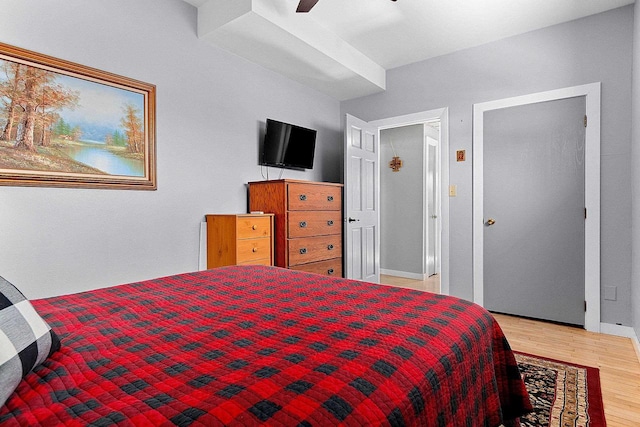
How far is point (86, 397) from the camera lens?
62cm

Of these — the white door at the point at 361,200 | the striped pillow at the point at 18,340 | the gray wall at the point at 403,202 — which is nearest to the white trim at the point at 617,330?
the white door at the point at 361,200

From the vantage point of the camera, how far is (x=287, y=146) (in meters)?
3.63

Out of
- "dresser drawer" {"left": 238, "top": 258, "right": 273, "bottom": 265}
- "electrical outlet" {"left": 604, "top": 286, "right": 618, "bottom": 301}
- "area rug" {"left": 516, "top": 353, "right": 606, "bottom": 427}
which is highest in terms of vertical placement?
"dresser drawer" {"left": 238, "top": 258, "right": 273, "bottom": 265}

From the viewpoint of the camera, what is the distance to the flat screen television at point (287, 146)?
3.47m

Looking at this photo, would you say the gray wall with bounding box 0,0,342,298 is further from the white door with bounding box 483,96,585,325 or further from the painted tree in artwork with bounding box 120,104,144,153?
the white door with bounding box 483,96,585,325

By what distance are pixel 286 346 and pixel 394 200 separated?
15.5ft

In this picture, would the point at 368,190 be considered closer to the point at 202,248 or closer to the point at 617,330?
the point at 202,248

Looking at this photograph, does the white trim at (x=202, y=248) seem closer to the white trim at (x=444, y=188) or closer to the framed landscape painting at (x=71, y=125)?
the framed landscape painting at (x=71, y=125)

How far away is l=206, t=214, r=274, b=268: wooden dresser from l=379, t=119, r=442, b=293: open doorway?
250 cm

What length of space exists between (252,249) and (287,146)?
Answer: 1308 mm

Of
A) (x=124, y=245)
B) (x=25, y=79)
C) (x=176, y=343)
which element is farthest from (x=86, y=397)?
(x=25, y=79)

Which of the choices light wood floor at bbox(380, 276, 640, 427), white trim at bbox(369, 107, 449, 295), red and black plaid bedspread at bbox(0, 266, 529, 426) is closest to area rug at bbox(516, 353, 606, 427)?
light wood floor at bbox(380, 276, 640, 427)

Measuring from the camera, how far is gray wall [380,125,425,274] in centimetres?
507

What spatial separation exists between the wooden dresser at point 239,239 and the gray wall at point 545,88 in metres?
2.02
